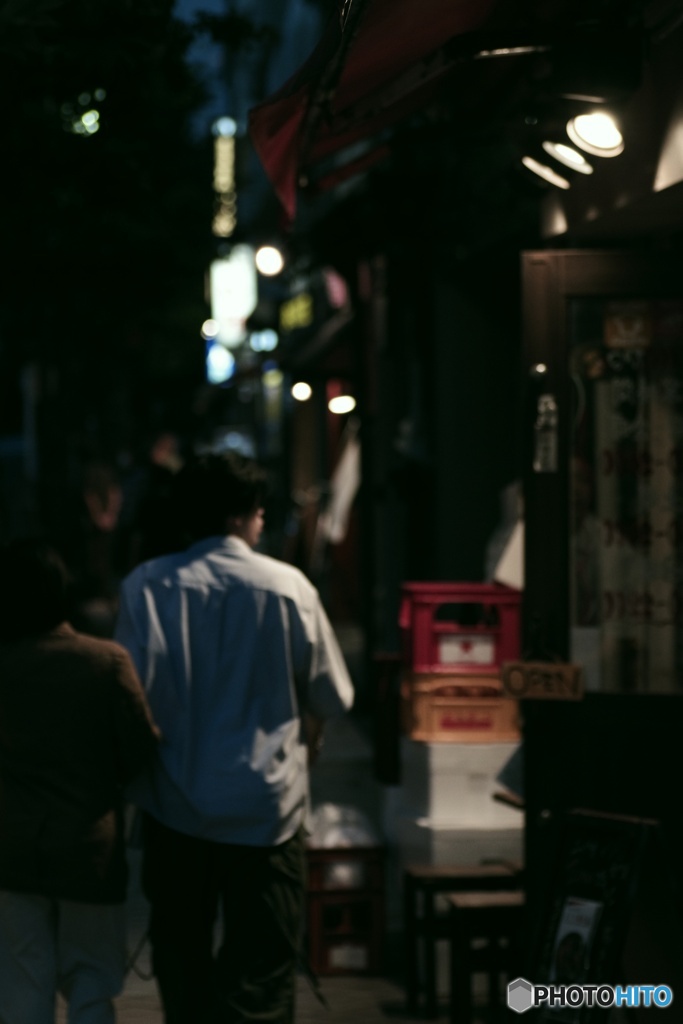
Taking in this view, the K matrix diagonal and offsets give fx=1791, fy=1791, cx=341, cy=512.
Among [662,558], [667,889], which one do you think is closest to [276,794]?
[667,889]

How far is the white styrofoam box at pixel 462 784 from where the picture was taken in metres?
8.02

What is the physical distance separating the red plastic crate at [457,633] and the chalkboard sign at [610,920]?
2.51m

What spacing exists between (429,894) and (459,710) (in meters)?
1.17

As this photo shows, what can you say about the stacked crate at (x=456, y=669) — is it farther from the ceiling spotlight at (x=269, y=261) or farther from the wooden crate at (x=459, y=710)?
the ceiling spotlight at (x=269, y=261)

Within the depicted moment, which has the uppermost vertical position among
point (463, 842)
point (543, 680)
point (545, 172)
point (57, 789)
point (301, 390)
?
point (545, 172)

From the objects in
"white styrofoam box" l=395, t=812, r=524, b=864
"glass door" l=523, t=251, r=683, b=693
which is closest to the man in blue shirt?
"glass door" l=523, t=251, r=683, b=693

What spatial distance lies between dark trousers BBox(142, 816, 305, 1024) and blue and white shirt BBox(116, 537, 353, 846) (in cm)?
10

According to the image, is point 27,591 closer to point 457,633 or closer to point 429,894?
point 429,894

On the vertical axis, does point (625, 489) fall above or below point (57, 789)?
above

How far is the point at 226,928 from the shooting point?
5.67 meters

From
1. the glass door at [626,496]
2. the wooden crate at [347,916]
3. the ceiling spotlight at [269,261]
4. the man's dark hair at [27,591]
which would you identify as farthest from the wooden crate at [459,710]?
the ceiling spotlight at [269,261]

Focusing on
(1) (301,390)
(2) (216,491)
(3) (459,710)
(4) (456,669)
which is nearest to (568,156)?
(2) (216,491)

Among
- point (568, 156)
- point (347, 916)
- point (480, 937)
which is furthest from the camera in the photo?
point (347, 916)

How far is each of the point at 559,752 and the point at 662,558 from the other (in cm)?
86
